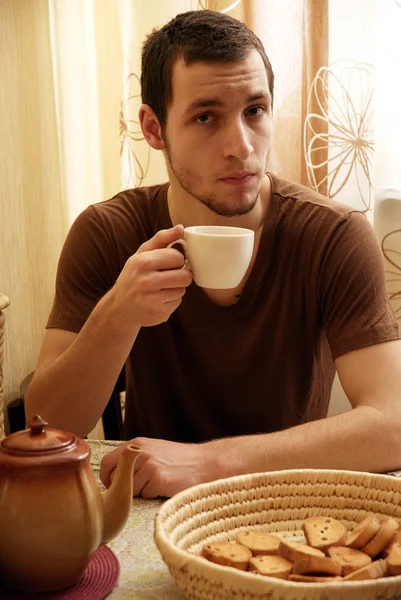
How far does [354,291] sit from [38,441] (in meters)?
0.75

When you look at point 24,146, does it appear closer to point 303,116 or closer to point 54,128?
point 54,128

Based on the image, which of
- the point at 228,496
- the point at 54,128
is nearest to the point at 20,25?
the point at 54,128

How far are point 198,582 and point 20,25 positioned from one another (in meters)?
2.06

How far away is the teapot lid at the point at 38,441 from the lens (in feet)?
2.51

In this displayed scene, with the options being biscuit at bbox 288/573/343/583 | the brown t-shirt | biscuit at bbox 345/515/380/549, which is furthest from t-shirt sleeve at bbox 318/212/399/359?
biscuit at bbox 288/573/343/583

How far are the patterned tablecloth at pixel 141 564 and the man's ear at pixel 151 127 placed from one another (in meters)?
0.85

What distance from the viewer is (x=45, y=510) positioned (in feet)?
2.44

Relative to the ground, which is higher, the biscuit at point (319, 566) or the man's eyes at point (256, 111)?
the man's eyes at point (256, 111)


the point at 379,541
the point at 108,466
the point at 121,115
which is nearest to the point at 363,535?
the point at 379,541

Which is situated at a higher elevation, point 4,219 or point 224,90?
point 224,90

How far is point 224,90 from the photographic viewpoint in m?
1.40

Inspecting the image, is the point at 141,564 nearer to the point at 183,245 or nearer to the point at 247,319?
the point at 183,245

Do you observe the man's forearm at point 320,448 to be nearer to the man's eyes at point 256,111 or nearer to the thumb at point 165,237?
the thumb at point 165,237

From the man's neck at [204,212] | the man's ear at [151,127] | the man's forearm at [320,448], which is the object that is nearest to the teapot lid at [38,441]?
the man's forearm at [320,448]
